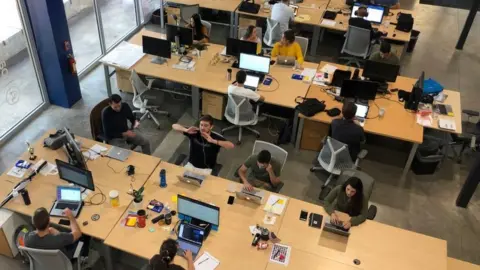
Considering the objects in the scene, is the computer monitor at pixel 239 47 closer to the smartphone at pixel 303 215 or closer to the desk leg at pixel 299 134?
the desk leg at pixel 299 134

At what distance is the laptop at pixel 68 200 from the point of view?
16.8 feet

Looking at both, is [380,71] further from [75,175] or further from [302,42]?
[75,175]

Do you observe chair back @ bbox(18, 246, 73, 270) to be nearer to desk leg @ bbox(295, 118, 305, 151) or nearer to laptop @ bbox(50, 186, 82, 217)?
laptop @ bbox(50, 186, 82, 217)

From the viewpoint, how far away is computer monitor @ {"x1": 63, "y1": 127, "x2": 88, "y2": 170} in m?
5.30

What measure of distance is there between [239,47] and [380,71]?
97.9 inches

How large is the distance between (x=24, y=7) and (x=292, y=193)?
5172mm

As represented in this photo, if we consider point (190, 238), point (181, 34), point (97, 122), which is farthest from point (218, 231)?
point (181, 34)

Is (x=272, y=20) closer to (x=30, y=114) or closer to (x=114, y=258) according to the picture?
(x=30, y=114)

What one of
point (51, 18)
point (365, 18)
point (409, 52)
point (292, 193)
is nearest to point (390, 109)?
point (292, 193)

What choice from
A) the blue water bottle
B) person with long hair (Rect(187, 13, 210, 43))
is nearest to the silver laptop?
the blue water bottle

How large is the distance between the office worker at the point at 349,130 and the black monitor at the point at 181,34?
3.26m

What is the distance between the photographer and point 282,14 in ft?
30.5

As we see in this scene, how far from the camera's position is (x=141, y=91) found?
746 centimetres

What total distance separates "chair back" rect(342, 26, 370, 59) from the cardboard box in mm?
3242
